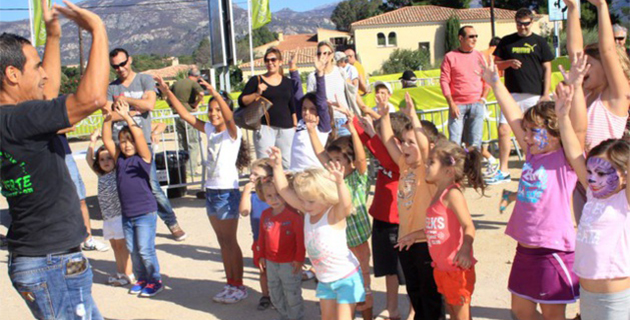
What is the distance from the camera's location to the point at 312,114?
582 cm

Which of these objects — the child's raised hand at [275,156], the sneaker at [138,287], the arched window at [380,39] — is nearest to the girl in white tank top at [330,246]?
the child's raised hand at [275,156]

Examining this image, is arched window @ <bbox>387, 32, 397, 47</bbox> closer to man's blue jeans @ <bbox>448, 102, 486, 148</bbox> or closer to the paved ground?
the paved ground

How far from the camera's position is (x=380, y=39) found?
81.4m

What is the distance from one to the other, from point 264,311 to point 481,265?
6.87 ft

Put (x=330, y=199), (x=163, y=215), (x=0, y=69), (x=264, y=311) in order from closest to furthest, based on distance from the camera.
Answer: (x=0, y=69), (x=330, y=199), (x=264, y=311), (x=163, y=215)

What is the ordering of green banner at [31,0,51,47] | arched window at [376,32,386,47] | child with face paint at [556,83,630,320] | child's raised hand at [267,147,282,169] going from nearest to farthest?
child with face paint at [556,83,630,320]
child's raised hand at [267,147,282,169]
green banner at [31,0,51,47]
arched window at [376,32,386,47]

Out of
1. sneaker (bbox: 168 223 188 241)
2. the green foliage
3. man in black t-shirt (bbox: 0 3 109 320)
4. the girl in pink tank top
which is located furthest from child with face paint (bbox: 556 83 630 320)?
the green foliage

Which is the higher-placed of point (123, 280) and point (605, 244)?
point (605, 244)

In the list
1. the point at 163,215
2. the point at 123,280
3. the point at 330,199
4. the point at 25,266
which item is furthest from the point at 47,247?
the point at 163,215

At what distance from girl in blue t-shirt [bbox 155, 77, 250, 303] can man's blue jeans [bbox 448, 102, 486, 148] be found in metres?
3.12

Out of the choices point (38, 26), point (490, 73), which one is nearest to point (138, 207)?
point (490, 73)

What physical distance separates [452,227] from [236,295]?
8.07ft

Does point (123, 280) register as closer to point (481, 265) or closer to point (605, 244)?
point (481, 265)

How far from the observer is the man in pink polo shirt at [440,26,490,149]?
838 cm
